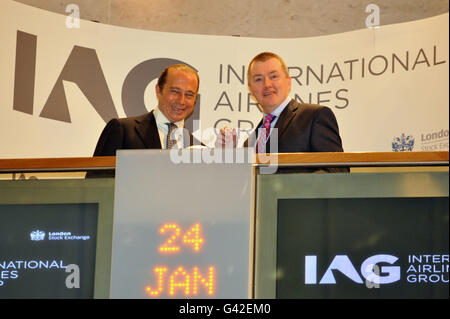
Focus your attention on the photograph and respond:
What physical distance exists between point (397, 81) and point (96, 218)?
3.00 m

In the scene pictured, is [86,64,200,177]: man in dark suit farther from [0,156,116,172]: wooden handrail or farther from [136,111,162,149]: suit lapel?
[0,156,116,172]: wooden handrail

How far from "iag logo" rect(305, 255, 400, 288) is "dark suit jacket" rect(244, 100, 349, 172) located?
94 cm

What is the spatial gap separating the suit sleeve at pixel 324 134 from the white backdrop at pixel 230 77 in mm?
1521

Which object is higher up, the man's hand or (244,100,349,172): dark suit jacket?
(244,100,349,172): dark suit jacket

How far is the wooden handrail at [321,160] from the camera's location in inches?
116

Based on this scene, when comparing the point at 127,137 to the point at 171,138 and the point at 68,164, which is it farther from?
the point at 68,164

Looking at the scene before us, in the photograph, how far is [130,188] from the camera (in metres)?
3.12

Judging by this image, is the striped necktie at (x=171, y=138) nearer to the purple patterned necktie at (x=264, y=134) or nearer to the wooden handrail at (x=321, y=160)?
the purple patterned necktie at (x=264, y=134)

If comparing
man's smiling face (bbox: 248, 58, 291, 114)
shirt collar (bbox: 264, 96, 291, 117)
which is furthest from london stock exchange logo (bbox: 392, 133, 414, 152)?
shirt collar (bbox: 264, 96, 291, 117)

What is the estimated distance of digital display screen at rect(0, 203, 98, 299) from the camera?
313cm

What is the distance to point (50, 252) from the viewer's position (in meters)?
3.18

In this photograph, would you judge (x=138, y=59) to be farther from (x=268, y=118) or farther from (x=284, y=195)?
(x=284, y=195)

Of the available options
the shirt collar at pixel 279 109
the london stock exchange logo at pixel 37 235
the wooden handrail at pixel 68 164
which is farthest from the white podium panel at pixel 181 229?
the shirt collar at pixel 279 109

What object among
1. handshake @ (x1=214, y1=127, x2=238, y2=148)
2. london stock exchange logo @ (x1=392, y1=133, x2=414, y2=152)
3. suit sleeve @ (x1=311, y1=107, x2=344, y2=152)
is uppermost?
london stock exchange logo @ (x1=392, y1=133, x2=414, y2=152)
